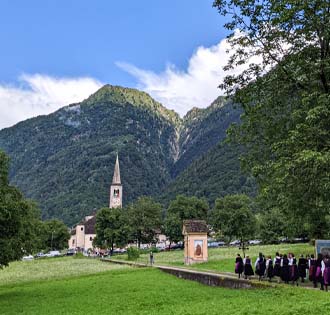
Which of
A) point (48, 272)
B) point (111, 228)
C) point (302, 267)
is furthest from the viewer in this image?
point (111, 228)

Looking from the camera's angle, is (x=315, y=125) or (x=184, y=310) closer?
(x=184, y=310)

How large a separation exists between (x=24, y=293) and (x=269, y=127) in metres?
19.0

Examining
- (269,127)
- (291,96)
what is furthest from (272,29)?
(269,127)

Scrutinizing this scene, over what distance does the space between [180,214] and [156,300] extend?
7574cm

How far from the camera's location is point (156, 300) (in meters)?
22.2

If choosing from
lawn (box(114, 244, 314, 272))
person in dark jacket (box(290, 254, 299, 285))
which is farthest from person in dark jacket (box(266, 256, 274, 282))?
lawn (box(114, 244, 314, 272))

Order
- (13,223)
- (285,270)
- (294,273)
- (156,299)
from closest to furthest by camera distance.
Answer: (156,299)
(294,273)
(285,270)
(13,223)

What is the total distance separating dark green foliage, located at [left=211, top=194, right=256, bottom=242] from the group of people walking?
204 ft

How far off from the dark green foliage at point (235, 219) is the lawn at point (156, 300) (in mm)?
58443

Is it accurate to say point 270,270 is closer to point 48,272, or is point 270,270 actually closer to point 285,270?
point 285,270

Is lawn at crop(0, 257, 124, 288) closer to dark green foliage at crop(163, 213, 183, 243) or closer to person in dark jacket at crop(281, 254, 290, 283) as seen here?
person in dark jacket at crop(281, 254, 290, 283)

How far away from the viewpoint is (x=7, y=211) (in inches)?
1063

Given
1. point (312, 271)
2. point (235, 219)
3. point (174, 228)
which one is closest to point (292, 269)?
point (312, 271)

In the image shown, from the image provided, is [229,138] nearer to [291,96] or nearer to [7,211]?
[291,96]
